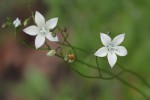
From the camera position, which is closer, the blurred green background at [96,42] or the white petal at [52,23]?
the white petal at [52,23]

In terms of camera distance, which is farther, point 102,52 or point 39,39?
point 39,39

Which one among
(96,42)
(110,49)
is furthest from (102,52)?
(96,42)

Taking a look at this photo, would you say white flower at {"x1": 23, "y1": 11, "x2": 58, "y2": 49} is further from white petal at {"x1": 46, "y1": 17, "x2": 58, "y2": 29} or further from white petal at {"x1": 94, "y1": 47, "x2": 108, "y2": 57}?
white petal at {"x1": 94, "y1": 47, "x2": 108, "y2": 57}

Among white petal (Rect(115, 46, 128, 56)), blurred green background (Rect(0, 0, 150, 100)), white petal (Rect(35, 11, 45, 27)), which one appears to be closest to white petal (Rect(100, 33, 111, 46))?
white petal (Rect(115, 46, 128, 56))

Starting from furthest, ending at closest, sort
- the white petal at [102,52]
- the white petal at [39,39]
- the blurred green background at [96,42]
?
the blurred green background at [96,42] → the white petal at [39,39] → the white petal at [102,52]

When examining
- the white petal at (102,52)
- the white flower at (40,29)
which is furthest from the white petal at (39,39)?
the white petal at (102,52)

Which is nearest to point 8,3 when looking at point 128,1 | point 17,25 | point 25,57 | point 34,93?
point 25,57

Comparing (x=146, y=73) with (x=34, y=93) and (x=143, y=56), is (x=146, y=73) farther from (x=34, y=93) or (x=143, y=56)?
(x=34, y=93)

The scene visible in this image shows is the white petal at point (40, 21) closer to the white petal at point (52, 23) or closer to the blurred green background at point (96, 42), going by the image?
the white petal at point (52, 23)

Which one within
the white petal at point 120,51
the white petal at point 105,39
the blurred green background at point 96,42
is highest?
the white petal at point 105,39

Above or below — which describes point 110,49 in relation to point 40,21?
below

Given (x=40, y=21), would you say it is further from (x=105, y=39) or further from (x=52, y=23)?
(x=105, y=39)

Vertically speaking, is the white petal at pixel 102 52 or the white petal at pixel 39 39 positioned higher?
the white petal at pixel 39 39
